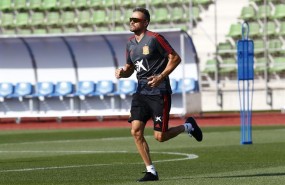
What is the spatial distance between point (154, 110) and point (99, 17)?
3108 cm

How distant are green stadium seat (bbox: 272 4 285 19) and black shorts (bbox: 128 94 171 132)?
2724cm

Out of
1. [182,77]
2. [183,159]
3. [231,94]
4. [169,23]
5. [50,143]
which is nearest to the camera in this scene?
[183,159]

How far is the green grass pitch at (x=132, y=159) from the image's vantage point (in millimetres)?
13430

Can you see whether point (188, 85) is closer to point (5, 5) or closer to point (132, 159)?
point (5, 5)

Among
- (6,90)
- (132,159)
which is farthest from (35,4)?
(132,159)

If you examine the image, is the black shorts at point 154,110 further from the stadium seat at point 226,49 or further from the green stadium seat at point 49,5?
the green stadium seat at point 49,5

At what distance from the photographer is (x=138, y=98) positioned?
13.4 m

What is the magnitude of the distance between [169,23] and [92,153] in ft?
78.6

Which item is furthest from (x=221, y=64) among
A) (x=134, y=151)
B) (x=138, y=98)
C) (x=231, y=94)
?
(x=138, y=98)

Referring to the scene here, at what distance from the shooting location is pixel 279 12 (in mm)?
40188

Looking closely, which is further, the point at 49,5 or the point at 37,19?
the point at 49,5

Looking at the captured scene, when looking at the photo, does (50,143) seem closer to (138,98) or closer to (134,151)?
(134,151)

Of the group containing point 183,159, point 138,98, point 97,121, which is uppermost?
point 138,98

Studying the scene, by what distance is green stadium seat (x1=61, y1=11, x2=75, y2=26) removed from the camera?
44.8 m
